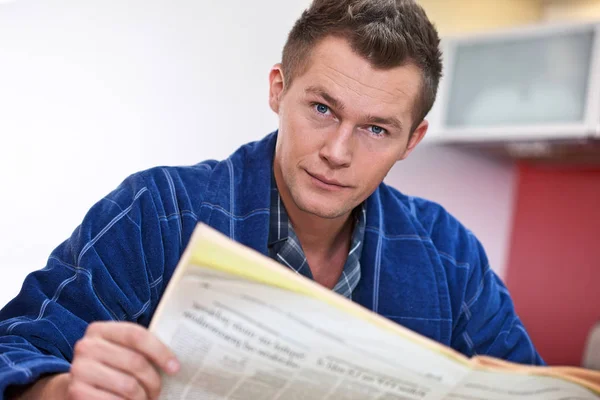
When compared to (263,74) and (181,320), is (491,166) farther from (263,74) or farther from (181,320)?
(181,320)

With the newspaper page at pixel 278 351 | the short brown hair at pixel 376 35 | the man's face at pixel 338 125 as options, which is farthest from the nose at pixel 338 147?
the newspaper page at pixel 278 351

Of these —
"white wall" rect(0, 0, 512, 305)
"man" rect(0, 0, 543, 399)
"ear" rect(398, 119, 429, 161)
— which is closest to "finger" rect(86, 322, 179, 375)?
"man" rect(0, 0, 543, 399)

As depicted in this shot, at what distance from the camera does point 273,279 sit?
2.18 ft

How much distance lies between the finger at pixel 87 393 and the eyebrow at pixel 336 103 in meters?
0.64

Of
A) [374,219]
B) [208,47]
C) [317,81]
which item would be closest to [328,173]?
[317,81]

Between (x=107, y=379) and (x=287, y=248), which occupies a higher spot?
(x=287, y=248)

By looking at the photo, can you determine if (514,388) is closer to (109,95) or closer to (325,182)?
(325,182)

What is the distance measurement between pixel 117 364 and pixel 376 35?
0.73m

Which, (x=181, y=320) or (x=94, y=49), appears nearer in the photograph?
(x=181, y=320)

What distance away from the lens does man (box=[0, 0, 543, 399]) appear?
3.31 ft

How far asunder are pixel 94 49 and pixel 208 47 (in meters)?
0.43

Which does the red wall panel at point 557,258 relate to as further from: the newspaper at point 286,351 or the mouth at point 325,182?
the newspaper at point 286,351

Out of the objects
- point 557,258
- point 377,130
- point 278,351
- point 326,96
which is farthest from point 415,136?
point 557,258

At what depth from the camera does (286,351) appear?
2.37 ft
